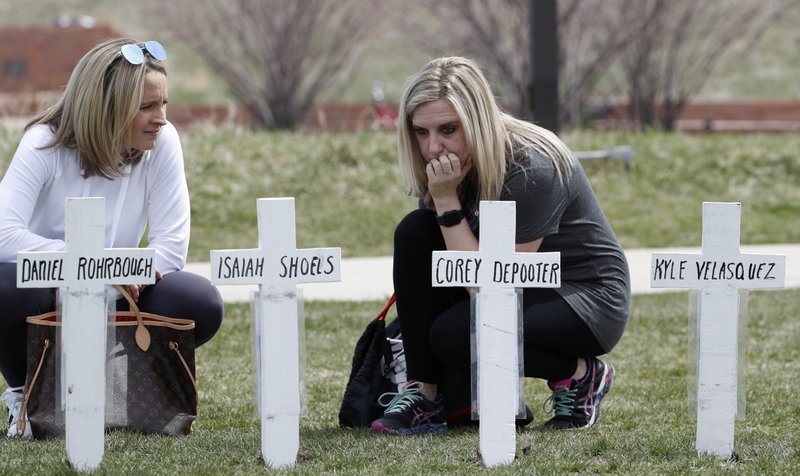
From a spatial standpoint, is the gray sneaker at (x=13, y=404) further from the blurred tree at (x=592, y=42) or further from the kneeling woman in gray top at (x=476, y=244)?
the blurred tree at (x=592, y=42)

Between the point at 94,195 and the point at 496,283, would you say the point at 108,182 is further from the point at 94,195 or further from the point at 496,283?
the point at 496,283

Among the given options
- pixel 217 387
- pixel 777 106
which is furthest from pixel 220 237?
pixel 777 106

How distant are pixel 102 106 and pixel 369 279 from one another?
403 centimetres

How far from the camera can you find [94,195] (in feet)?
12.9

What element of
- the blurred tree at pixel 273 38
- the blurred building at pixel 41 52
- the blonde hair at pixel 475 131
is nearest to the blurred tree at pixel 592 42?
the blurred tree at pixel 273 38

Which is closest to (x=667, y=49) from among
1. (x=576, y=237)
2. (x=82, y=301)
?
(x=576, y=237)

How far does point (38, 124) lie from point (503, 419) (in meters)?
1.87

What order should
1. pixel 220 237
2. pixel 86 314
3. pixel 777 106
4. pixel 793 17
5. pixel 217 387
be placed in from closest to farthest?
pixel 86 314
pixel 217 387
pixel 220 237
pixel 777 106
pixel 793 17

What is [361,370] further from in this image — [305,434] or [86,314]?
[86,314]

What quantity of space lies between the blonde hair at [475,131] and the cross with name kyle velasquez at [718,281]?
63 cm

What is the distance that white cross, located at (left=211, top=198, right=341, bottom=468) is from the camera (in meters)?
3.20

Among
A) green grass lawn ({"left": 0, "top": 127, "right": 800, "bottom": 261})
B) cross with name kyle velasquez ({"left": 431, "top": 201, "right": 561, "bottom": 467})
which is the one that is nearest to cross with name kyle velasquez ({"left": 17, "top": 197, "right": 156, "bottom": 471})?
cross with name kyle velasquez ({"left": 431, "top": 201, "right": 561, "bottom": 467})

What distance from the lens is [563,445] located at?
3637 millimetres

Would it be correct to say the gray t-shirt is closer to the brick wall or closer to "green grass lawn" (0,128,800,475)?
"green grass lawn" (0,128,800,475)
